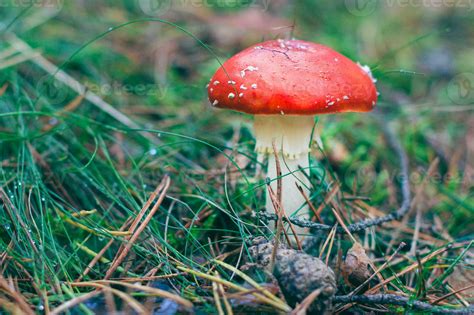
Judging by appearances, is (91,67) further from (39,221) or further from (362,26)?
(362,26)

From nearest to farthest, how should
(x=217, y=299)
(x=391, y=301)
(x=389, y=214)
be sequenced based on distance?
(x=217, y=299), (x=391, y=301), (x=389, y=214)

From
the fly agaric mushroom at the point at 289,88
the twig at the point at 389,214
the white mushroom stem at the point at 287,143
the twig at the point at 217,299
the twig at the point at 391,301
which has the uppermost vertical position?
the fly agaric mushroom at the point at 289,88

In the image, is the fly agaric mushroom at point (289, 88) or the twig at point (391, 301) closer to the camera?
the twig at point (391, 301)

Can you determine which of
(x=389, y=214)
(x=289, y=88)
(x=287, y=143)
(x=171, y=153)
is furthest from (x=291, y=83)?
(x=171, y=153)

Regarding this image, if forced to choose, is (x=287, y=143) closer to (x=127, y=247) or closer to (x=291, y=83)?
(x=291, y=83)

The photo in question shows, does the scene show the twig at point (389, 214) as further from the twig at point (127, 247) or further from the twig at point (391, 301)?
the twig at point (127, 247)

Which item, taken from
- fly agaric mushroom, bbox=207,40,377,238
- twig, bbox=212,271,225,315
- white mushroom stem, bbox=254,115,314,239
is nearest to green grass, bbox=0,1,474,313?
twig, bbox=212,271,225,315

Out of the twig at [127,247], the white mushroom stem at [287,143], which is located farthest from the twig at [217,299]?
the white mushroom stem at [287,143]
